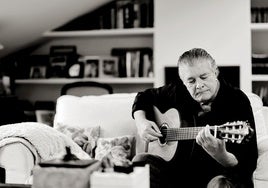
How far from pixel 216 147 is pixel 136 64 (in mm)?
3172

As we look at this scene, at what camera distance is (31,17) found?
4355 mm

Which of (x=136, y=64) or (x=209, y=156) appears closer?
(x=209, y=156)

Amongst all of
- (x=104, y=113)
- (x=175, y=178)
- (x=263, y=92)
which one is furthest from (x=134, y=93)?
(x=263, y=92)

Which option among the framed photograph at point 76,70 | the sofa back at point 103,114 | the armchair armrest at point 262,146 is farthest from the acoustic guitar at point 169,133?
the framed photograph at point 76,70

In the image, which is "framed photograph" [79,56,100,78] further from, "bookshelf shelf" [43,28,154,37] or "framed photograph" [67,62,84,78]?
"bookshelf shelf" [43,28,154,37]

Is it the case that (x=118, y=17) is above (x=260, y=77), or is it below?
above

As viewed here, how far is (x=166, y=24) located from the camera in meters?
4.55

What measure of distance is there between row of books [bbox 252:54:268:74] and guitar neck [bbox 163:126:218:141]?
104 inches

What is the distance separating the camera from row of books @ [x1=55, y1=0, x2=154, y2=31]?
474 centimetres

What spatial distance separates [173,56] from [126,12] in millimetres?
752

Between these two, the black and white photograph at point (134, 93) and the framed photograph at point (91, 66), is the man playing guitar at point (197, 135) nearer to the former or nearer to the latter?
the black and white photograph at point (134, 93)

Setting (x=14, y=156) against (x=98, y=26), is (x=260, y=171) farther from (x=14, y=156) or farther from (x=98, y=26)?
(x=98, y=26)

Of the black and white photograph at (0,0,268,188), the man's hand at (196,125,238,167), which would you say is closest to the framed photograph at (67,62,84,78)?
the black and white photograph at (0,0,268,188)

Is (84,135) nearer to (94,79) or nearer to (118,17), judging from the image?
(94,79)
